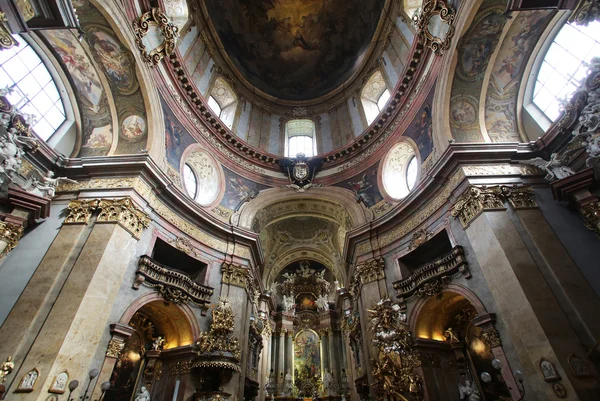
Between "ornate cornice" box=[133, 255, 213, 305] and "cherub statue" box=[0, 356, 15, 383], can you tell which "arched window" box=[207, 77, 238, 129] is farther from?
"cherub statue" box=[0, 356, 15, 383]

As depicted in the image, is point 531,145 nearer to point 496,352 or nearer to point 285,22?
point 496,352

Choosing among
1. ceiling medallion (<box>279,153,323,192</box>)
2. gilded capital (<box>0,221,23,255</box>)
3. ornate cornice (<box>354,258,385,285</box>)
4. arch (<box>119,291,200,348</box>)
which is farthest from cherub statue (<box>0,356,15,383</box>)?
ceiling medallion (<box>279,153,323,192</box>)

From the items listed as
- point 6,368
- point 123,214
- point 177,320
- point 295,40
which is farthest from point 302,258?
point 6,368

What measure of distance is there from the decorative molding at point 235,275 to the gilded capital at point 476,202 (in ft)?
29.1

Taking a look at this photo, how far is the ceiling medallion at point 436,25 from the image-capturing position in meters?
11.9

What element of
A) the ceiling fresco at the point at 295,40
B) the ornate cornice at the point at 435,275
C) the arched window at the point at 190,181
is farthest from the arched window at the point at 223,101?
the ornate cornice at the point at 435,275

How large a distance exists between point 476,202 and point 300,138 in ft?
46.1

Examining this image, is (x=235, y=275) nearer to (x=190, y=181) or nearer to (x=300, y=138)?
(x=190, y=181)

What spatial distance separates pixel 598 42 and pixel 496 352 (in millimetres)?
9697

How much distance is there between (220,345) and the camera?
36.3 feet

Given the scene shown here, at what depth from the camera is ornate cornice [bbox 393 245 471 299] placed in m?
10.1

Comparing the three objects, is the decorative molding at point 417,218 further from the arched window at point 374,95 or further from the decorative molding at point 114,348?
the decorative molding at point 114,348

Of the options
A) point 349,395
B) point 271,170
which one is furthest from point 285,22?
point 349,395

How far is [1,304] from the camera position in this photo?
801 centimetres
